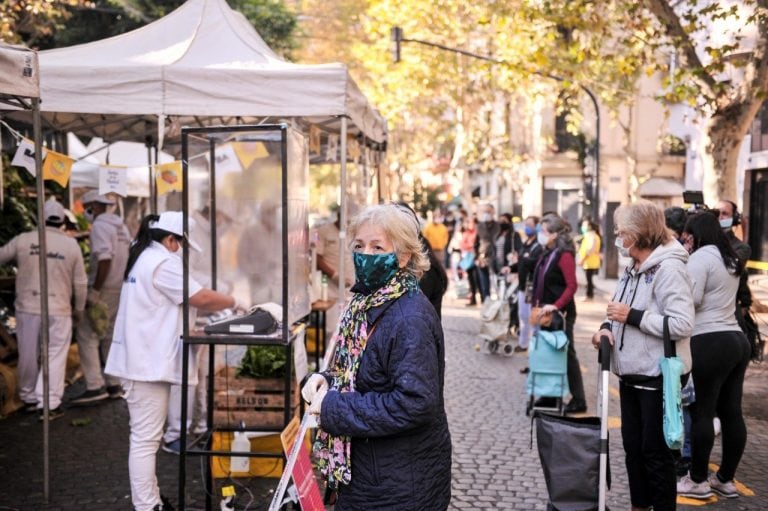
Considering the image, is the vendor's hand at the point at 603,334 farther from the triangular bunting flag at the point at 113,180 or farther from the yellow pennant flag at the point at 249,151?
the triangular bunting flag at the point at 113,180

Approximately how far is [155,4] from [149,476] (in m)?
16.8

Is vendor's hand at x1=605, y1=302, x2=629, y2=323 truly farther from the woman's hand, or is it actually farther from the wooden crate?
the woman's hand

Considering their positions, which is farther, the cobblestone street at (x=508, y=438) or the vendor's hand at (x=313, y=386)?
the cobblestone street at (x=508, y=438)

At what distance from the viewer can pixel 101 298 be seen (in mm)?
8453

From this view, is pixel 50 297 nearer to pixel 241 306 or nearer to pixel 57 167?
pixel 57 167

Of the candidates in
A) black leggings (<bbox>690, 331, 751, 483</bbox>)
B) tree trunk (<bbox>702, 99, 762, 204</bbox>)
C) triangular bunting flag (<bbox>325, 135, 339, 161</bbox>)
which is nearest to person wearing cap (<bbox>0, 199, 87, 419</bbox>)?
triangular bunting flag (<bbox>325, 135, 339, 161</bbox>)

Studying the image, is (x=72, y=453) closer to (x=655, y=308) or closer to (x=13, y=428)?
(x=13, y=428)

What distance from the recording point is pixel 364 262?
114 inches

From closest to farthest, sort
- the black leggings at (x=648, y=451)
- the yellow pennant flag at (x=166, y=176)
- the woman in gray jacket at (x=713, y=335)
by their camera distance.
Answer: the black leggings at (x=648, y=451), the woman in gray jacket at (x=713, y=335), the yellow pennant flag at (x=166, y=176)

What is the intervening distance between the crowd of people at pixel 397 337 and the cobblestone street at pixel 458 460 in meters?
0.39

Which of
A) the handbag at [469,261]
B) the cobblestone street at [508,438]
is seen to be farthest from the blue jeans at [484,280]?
the cobblestone street at [508,438]

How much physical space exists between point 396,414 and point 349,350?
13.7 inches

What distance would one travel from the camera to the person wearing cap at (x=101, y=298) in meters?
8.19

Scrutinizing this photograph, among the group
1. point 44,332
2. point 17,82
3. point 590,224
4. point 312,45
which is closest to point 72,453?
point 44,332
